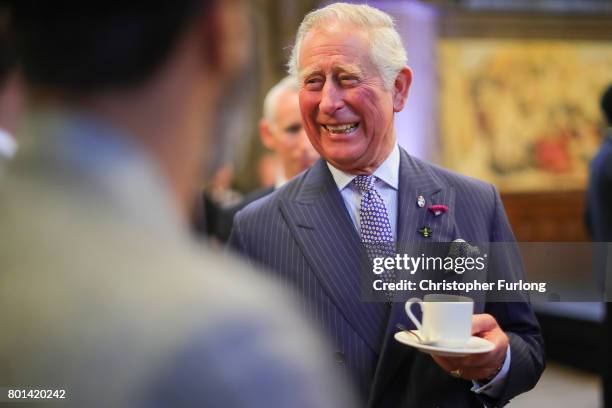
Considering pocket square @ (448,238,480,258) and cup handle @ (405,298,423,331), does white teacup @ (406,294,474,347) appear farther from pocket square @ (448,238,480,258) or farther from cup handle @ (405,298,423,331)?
pocket square @ (448,238,480,258)

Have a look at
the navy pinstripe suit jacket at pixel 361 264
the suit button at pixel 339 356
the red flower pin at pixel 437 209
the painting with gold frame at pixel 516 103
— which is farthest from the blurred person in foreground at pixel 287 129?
the painting with gold frame at pixel 516 103

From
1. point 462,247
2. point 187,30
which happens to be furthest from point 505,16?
point 187,30

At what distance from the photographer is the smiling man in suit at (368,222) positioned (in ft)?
5.02

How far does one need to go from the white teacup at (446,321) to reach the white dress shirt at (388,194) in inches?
6.1

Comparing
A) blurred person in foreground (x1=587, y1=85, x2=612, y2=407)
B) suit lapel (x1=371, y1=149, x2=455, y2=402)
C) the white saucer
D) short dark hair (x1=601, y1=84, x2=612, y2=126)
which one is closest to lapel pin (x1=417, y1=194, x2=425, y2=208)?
suit lapel (x1=371, y1=149, x2=455, y2=402)

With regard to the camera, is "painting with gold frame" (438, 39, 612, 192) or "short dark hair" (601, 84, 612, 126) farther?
"painting with gold frame" (438, 39, 612, 192)

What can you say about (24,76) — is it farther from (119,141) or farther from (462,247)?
(462,247)

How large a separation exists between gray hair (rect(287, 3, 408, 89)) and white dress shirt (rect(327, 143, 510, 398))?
0.16 metres

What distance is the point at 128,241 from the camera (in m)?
0.68

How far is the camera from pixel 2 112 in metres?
1.66

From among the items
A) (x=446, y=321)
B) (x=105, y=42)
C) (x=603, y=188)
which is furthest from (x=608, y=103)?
(x=105, y=42)

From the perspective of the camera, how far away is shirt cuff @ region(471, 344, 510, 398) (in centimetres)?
158

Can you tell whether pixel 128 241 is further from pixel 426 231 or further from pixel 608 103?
pixel 608 103

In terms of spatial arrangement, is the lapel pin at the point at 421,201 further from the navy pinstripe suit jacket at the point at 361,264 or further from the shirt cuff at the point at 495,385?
the shirt cuff at the point at 495,385
